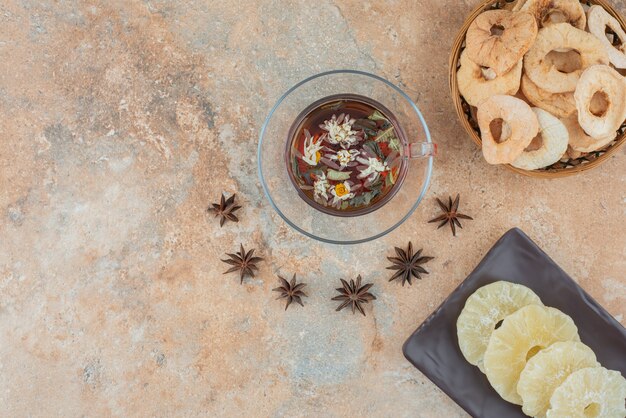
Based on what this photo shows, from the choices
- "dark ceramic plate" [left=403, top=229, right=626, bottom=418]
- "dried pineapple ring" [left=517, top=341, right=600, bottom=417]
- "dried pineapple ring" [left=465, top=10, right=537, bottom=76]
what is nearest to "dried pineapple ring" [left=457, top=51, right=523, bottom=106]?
"dried pineapple ring" [left=465, top=10, right=537, bottom=76]

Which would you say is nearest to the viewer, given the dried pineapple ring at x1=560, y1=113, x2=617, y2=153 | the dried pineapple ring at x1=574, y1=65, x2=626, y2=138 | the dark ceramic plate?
the dried pineapple ring at x1=574, y1=65, x2=626, y2=138

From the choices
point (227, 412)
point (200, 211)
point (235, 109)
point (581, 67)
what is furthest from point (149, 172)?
point (581, 67)

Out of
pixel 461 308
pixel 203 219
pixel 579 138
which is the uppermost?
pixel 579 138

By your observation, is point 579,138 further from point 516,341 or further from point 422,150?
point 516,341

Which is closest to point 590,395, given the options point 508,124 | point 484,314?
point 484,314

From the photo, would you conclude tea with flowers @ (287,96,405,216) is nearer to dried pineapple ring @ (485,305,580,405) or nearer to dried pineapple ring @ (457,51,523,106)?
dried pineapple ring @ (457,51,523,106)

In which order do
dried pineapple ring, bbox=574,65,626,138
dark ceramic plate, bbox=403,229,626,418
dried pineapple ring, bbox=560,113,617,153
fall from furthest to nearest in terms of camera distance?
dark ceramic plate, bbox=403,229,626,418
dried pineapple ring, bbox=560,113,617,153
dried pineapple ring, bbox=574,65,626,138
